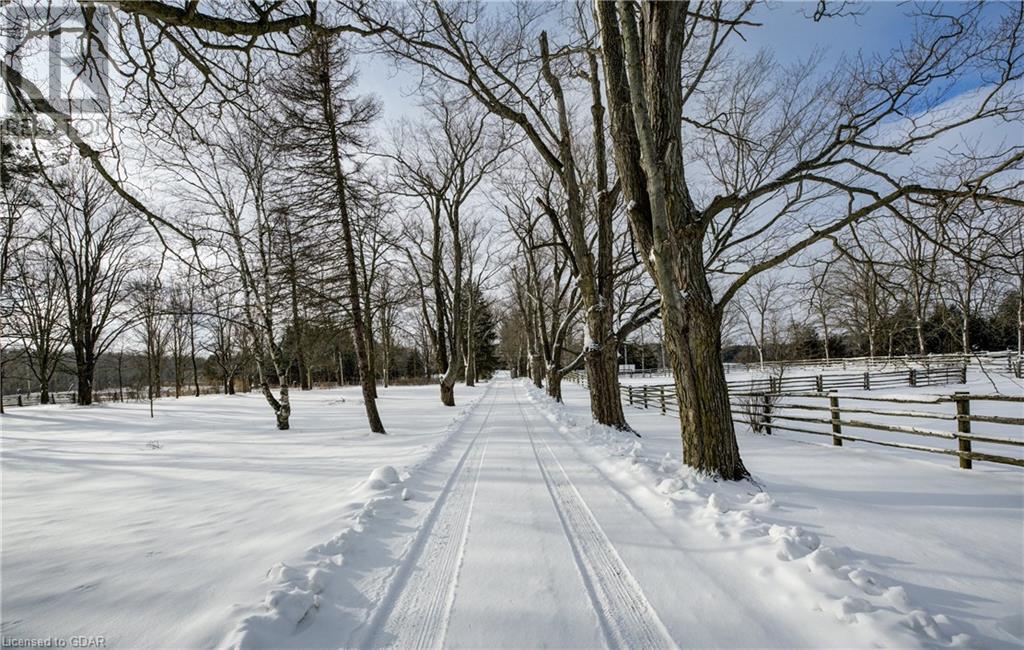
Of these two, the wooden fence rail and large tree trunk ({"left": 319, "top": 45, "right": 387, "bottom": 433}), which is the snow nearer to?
the wooden fence rail

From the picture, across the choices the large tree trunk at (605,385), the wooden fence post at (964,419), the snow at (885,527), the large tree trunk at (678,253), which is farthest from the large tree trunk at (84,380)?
the wooden fence post at (964,419)

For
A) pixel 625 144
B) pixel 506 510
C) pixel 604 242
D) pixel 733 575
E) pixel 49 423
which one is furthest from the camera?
pixel 49 423

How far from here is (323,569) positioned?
288cm

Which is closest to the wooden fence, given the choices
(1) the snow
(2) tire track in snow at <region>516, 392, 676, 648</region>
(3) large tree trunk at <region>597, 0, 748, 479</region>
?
(1) the snow

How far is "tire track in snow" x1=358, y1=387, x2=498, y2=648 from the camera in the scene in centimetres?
229

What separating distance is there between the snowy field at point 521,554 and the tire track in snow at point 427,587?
0.06ft

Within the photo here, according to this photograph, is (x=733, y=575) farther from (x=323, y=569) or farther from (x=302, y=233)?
(x=302, y=233)

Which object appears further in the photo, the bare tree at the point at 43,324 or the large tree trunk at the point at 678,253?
the bare tree at the point at 43,324

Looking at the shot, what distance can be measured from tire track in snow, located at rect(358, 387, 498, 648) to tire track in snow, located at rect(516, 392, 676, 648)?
94cm

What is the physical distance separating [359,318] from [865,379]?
2886cm

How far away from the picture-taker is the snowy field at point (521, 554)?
90.8 inches

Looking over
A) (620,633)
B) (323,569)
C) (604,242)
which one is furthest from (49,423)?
(620,633)

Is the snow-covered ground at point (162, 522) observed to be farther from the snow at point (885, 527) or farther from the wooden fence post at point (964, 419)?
the wooden fence post at point (964, 419)

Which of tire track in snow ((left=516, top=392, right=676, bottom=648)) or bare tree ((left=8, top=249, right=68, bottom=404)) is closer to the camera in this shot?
tire track in snow ((left=516, top=392, right=676, bottom=648))
